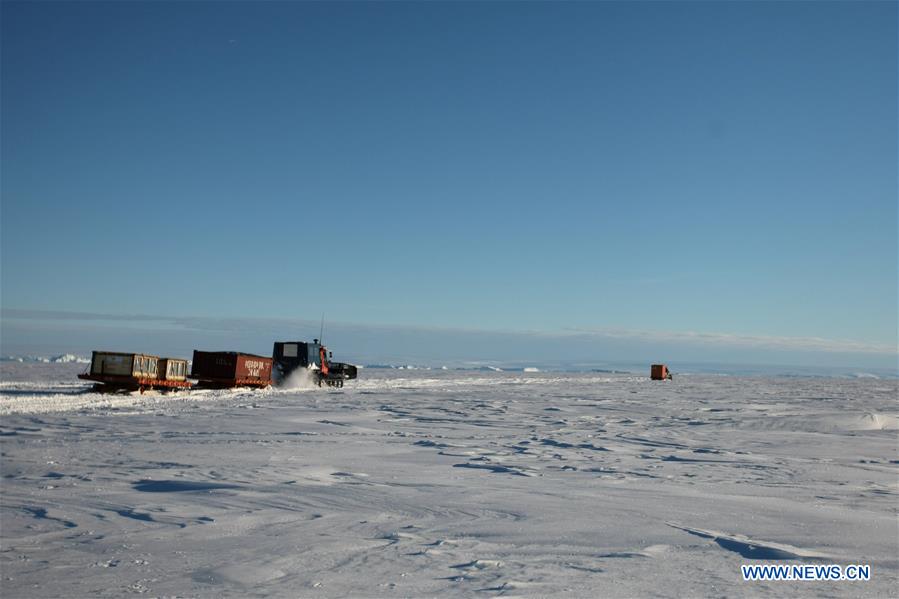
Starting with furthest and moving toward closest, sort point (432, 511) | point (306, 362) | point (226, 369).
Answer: point (306, 362) → point (226, 369) → point (432, 511)

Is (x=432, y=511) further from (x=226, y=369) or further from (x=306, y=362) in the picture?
(x=306, y=362)

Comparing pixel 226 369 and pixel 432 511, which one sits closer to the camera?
pixel 432 511

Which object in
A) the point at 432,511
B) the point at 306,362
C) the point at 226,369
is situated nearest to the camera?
the point at 432,511

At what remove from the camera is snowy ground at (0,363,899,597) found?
5.32m

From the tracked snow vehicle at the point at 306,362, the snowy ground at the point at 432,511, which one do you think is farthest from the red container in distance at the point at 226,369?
the snowy ground at the point at 432,511

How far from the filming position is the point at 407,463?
11.0 metres

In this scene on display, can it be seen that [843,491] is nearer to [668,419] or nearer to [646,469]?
[646,469]

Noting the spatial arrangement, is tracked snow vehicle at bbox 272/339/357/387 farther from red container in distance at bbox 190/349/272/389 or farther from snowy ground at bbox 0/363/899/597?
snowy ground at bbox 0/363/899/597

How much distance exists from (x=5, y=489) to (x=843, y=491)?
1100 centimetres

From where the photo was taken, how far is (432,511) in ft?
25.0

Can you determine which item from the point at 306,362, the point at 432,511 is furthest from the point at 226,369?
the point at 432,511

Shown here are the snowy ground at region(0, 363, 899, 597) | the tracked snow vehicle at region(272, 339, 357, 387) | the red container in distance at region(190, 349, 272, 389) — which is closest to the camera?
the snowy ground at region(0, 363, 899, 597)

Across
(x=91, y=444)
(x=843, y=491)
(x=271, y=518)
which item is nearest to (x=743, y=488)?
(x=843, y=491)

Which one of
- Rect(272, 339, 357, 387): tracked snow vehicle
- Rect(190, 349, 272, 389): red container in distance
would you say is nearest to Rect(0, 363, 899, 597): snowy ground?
Rect(190, 349, 272, 389): red container in distance
